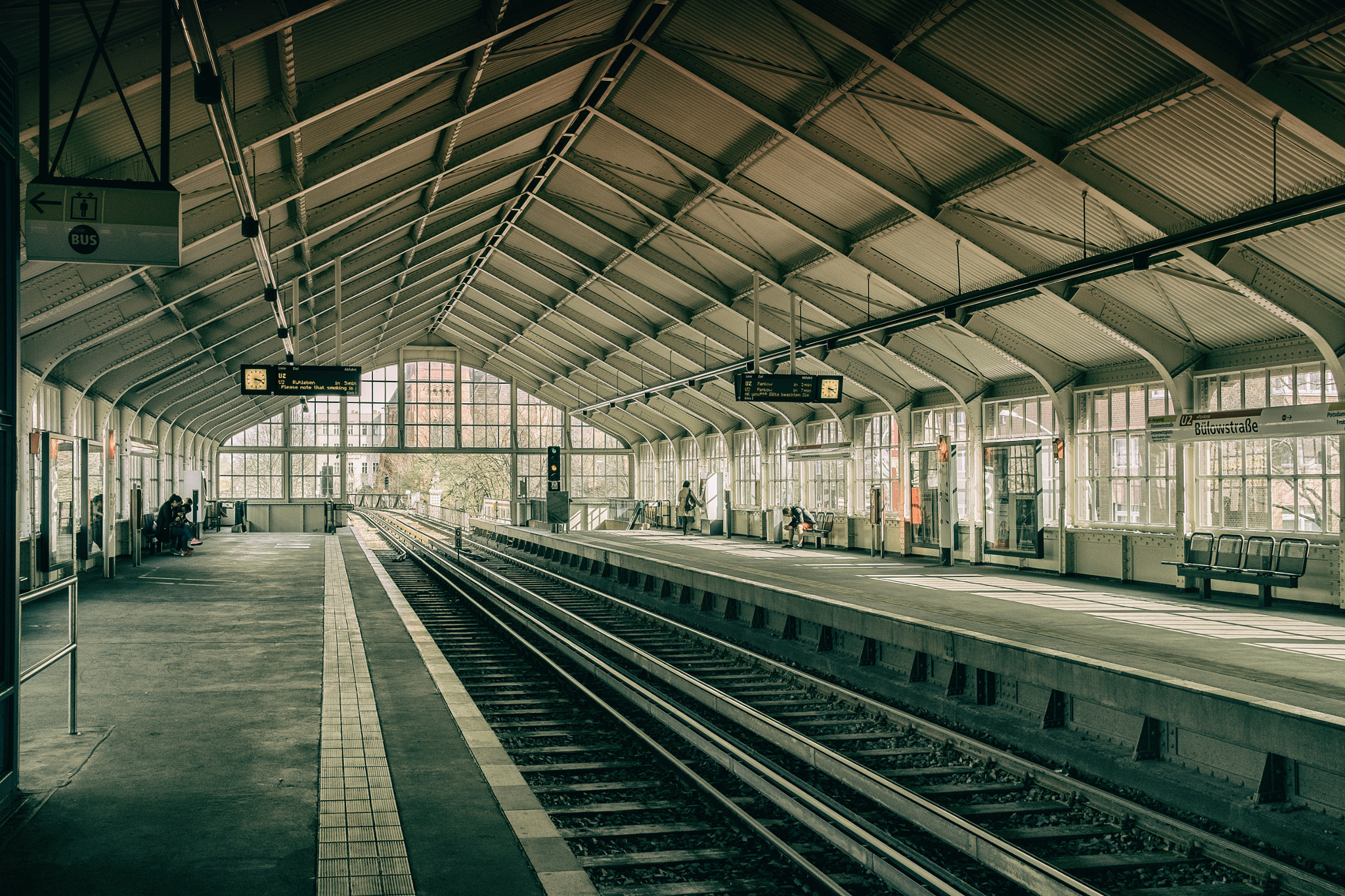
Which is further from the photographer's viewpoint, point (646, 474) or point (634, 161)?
point (646, 474)

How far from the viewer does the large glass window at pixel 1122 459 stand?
17.0 m

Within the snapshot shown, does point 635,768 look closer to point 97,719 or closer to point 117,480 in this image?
point 97,719

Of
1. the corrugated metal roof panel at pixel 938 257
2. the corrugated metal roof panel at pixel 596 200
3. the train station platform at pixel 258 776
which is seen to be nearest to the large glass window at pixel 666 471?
the corrugated metal roof panel at pixel 596 200

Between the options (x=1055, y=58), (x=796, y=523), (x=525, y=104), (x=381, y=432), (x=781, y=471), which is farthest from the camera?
(x=381, y=432)

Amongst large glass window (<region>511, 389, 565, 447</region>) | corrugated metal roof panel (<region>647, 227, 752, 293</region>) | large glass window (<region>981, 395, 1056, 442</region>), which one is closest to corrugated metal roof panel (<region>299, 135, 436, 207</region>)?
corrugated metal roof panel (<region>647, 227, 752, 293</region>)

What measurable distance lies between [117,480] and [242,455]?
25192mm

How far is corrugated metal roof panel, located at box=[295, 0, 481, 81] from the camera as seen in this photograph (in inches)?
427

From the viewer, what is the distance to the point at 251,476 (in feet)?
155

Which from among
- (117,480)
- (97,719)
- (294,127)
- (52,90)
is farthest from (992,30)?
(117,480)

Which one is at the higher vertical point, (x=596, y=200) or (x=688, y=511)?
(x=596, y=200)

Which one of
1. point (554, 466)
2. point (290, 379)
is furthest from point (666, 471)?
point (290, 379)

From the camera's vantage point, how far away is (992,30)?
11055 millimetres

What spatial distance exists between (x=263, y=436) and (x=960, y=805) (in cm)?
4536

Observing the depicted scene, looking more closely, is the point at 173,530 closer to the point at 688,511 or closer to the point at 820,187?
the point at 688,511
